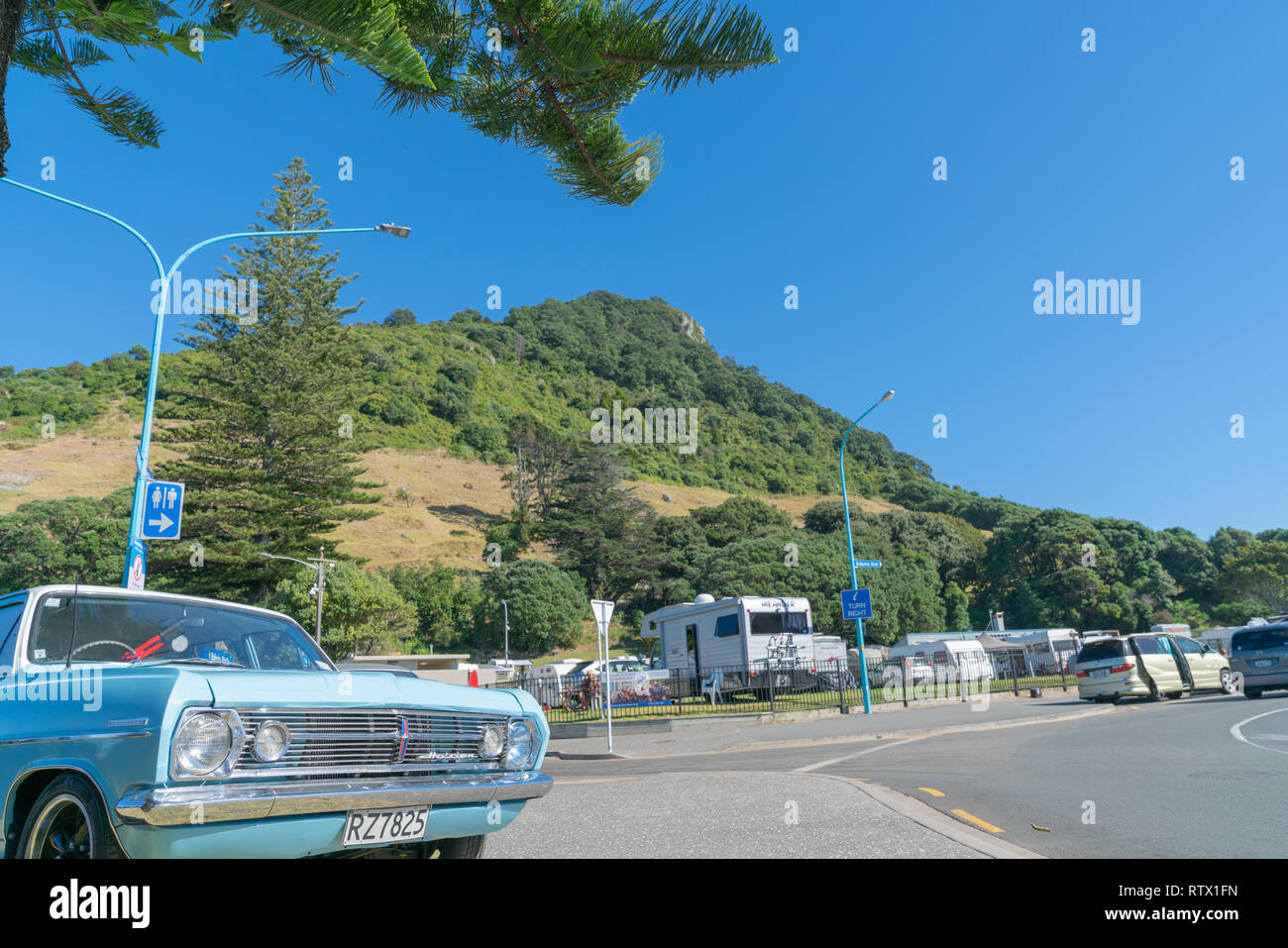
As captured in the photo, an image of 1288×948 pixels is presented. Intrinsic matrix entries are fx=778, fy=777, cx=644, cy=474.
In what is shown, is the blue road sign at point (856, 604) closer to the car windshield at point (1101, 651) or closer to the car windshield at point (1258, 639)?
the car windshield at point (1101, 651)

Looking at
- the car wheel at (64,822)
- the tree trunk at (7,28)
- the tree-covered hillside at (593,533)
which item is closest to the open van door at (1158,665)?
the car wheel at (64,822)

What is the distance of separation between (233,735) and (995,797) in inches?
248

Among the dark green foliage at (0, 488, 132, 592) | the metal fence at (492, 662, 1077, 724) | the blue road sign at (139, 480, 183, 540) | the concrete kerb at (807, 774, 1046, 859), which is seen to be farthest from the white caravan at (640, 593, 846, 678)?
the dark green foliage at (0, 488, 132, 592)

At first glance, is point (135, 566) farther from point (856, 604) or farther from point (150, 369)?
point (856, 604)

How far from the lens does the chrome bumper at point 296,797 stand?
8.26 ft

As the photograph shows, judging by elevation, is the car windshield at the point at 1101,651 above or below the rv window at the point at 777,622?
below

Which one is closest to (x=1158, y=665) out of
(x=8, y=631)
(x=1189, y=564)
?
(x=8, y=631)

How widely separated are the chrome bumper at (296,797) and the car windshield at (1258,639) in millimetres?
19055
